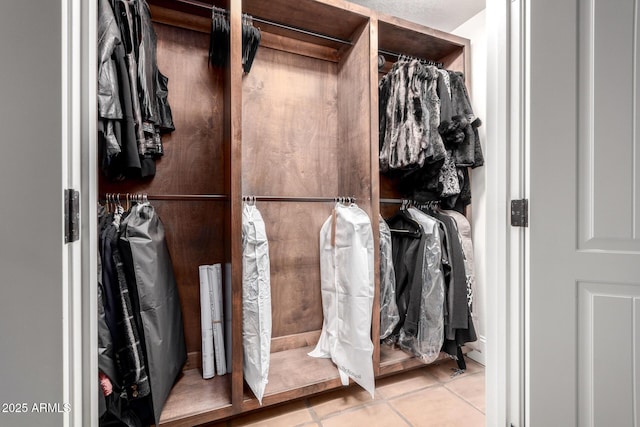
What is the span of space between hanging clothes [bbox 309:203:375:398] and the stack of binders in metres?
0.58

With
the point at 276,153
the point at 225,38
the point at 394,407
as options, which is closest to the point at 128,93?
the point at 225,38

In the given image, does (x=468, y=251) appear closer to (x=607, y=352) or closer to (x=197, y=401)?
(x=607, y=352)

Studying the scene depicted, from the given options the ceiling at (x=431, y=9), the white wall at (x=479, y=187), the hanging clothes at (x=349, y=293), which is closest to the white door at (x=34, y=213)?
the hanging clothes at (x=349, y=293)

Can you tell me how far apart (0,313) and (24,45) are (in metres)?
0.51

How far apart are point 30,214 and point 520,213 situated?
1.25 meters

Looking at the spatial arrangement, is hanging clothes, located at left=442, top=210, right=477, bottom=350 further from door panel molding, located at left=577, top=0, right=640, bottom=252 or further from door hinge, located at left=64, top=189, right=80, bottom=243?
door hinge, located at left=64, top=189, right=80, bottom=243

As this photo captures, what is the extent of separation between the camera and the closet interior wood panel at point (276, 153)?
4.66 ft

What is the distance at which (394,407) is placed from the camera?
5.08 feet

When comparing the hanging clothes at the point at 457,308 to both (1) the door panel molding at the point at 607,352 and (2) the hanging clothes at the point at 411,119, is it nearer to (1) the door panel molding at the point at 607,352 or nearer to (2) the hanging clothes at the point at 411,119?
(2) the hanging clothes at the point at 411,119

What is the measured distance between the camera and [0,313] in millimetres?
534

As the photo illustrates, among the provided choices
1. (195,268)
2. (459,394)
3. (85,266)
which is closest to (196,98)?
(195,268)

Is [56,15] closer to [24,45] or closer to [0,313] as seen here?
[24,45]

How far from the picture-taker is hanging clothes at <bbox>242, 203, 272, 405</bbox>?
53.9 inches

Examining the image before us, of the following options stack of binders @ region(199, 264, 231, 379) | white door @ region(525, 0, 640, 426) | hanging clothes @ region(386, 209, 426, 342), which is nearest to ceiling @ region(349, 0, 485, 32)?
white door @ region(525, 0, 640, 426)
